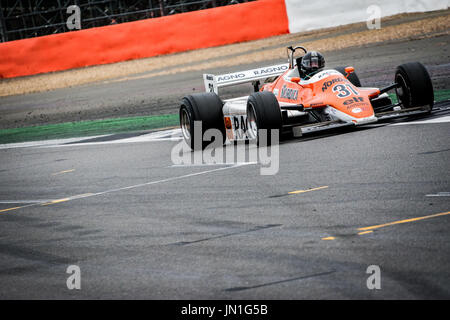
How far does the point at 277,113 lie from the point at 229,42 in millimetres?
16008

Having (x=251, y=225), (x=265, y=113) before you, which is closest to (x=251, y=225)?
(x=251, y=225)

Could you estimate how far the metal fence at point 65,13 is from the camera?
3416cm

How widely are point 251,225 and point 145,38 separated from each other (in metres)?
21.3

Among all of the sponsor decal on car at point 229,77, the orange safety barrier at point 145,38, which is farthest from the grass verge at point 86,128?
the orange safety barrier at point 145,38

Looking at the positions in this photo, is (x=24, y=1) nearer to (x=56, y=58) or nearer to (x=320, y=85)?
(x=56, y=58)

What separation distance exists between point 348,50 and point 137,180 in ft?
41.0

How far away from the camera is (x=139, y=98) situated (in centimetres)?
2009

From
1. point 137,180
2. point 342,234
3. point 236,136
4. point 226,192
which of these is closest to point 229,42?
point 236,136

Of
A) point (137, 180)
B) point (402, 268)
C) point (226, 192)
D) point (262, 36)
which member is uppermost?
point (262, 36)

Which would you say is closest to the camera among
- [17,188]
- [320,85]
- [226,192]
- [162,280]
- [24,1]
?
[162,280]

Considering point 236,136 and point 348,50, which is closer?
point 236,136

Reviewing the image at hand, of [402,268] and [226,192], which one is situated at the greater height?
[226,192]

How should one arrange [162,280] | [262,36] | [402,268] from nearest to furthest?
[402,268], [162,280], [262,36]

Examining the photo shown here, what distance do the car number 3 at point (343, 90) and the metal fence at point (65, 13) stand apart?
898 inches
